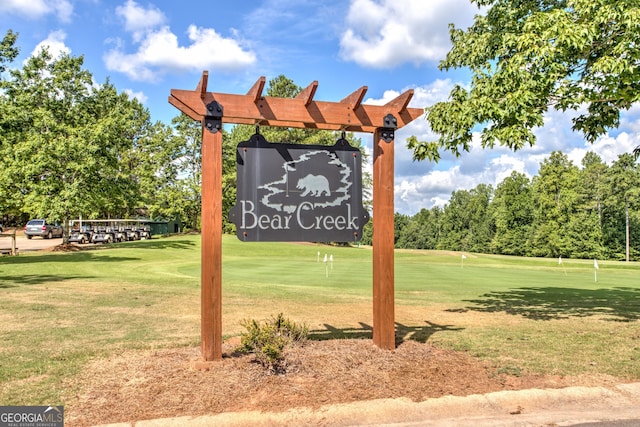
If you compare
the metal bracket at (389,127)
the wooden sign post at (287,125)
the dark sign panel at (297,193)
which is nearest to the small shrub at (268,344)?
the wooden sign post at (287,125)

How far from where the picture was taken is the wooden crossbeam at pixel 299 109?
20.0 ft

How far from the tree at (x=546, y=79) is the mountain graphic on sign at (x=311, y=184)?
9.41 ft

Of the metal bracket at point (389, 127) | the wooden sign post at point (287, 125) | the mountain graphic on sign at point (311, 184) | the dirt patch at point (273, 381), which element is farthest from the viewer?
the metal bracket at point (389, 127)

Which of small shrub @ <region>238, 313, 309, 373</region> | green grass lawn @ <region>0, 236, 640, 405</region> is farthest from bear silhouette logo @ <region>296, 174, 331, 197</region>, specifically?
green grass lawn @ <region>0, 236, 640, 405</region>

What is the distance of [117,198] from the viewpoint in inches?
1454

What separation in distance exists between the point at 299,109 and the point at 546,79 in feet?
14.9

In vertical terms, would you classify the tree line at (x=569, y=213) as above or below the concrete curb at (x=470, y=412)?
above

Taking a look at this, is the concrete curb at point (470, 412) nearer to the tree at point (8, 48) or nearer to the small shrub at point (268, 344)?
the small shrub at point (268, 344)

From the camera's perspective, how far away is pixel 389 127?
22.8 ft

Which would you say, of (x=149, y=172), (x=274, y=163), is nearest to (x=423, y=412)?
(x=274, y=163)

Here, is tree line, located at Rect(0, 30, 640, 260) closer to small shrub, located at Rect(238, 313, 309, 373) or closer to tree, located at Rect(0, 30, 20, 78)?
tree, located at Rect(0, 30, 20, 78)

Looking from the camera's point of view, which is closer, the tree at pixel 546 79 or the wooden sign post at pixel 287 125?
the wooden sign post at pixel 287 125

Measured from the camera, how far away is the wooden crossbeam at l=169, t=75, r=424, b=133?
6094 mm

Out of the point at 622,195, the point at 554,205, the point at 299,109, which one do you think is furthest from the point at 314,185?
the point at 622,195
